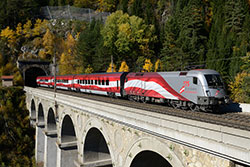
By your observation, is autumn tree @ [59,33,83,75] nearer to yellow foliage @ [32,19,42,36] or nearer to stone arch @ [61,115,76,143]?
yellow foliage @ [32,19,42,36]

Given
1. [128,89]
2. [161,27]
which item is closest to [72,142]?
[128,89]

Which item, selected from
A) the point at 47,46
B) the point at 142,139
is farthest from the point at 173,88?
the point at 47,46

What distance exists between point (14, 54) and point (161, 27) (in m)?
46.0

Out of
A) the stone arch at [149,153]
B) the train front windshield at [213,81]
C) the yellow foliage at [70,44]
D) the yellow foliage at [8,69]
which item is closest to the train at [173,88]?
the train front windshield at [213,81]

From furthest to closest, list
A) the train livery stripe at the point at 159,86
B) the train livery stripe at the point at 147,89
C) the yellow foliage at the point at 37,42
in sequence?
the yellow foliage at the point at 37,42 < the train livery stripe at the point at 147,89 < the train livery stripe at the point at 159,86

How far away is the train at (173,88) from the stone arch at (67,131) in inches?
203

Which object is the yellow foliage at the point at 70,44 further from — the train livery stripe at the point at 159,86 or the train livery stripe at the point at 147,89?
the train livery stripe at the point at 159,86

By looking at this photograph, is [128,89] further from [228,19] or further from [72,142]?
[228,19]

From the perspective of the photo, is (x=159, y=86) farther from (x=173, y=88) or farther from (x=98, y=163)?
(x=98, y=163)

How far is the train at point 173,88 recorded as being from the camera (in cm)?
1431

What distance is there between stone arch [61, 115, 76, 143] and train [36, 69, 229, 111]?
5.17 meters

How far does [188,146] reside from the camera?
8664mm

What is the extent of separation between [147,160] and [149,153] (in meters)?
0.47

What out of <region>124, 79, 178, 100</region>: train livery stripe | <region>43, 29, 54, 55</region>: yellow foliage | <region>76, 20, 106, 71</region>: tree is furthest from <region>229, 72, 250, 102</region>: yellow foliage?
<region>43, 29, 54, 55</region>: yellow foliage
